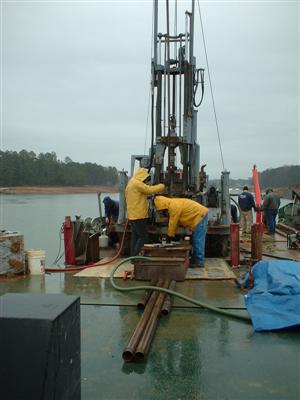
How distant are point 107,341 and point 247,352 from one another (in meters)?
1.27

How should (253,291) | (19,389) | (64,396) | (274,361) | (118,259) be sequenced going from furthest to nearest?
(118,259)
(253,291)
(274,361)
(64,396)
(19,389)

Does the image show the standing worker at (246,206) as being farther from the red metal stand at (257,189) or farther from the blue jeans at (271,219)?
the blue jeans at (271,219)

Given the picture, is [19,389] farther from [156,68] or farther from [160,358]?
[156,68]

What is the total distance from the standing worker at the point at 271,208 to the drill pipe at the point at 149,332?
8066mm

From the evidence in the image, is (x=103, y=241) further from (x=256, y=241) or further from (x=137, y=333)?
(x=137, y=333)

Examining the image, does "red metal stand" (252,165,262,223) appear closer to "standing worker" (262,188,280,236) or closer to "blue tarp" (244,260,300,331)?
"standing worker" (262,188,280,236)

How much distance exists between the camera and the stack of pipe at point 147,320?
354cm

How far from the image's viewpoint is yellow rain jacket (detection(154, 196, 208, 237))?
23.1ft

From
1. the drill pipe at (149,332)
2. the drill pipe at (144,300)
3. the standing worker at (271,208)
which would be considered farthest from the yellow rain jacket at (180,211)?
the standing worker at (271,208)

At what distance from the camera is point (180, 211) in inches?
278

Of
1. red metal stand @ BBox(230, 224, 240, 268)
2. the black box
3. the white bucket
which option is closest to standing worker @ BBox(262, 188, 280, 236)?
red metal stand @ BBox(230, 224, 240, 268)

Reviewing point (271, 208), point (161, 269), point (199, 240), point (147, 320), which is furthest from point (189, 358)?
point (271, 208)

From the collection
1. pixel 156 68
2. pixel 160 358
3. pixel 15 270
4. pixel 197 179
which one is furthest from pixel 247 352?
pixel 156 68

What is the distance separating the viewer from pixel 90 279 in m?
6.57
